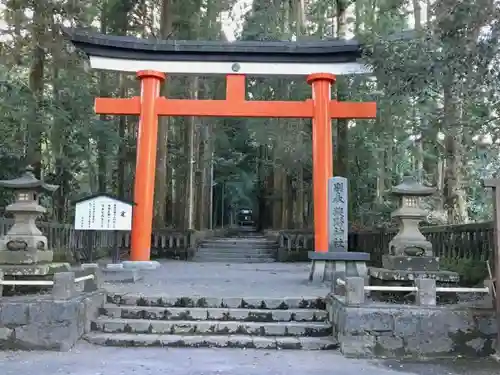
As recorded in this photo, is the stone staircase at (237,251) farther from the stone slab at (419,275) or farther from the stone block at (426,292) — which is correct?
the stone block at (426,292)

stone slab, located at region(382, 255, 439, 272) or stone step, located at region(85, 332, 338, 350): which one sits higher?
stone slab, located at region(382, 255, 439, 272)

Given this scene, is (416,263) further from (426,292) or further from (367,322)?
(367,322)

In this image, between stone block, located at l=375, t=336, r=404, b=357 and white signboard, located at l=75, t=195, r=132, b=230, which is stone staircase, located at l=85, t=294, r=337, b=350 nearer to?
stone block, located at l=375, t=336, r=404, b=357

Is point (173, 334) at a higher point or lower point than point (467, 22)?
lower

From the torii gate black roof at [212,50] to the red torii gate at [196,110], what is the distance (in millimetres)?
33

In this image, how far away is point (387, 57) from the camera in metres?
9.07

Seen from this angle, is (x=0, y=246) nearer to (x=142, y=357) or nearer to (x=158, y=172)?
(x=142, y=357)

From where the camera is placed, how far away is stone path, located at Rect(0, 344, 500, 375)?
17.1 ft

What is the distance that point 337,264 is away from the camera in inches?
382

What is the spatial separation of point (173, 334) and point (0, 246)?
2.85 m

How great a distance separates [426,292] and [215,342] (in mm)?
2673

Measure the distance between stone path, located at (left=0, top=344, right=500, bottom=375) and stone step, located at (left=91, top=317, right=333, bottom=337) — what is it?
0.53 meters

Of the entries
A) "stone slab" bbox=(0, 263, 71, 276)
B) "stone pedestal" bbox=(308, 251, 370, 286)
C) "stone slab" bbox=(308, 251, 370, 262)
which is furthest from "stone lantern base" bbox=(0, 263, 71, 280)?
"stone slab" bbox=(308, 251, 370, 262)

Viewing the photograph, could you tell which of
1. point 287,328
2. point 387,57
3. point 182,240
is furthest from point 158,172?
point 287,328
